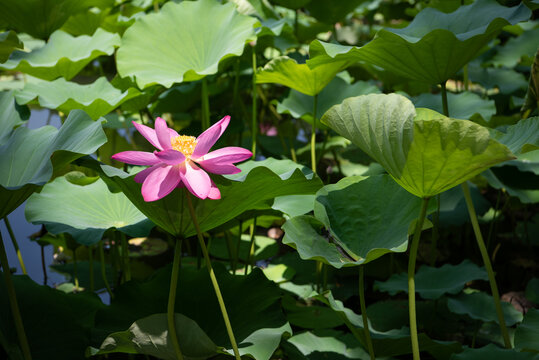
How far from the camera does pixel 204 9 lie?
1.49 meters

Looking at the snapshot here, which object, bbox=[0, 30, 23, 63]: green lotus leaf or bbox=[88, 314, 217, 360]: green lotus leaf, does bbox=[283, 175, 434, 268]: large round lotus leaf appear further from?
bbox=[0, 30, 23, 63]: green lotus leaf

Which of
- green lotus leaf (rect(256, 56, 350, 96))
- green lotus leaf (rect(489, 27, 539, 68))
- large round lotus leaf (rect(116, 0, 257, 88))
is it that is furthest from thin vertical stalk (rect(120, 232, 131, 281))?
green lotus leaf (rect(489, 27, 539, 68))

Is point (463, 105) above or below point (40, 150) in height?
below

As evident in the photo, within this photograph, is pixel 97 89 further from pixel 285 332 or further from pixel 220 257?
pixel 285 332

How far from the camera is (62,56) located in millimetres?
1582

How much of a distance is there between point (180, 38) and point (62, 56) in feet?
1.27

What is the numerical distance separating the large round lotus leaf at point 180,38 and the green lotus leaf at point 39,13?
0.33 m

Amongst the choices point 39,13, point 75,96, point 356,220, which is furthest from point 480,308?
point 39,13

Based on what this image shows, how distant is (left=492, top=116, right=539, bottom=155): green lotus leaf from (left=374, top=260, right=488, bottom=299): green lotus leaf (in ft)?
1.40

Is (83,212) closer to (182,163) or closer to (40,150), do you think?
(40,150)

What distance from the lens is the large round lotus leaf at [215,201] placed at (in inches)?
32.2

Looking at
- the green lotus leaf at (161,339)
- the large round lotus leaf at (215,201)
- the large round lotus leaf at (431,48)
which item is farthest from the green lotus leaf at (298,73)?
the green lotus leaf at (161,339)

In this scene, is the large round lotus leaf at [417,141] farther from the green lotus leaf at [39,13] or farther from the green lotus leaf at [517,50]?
the green lotus leaf at [517,50]

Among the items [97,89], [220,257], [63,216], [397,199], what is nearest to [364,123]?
[397,199]
